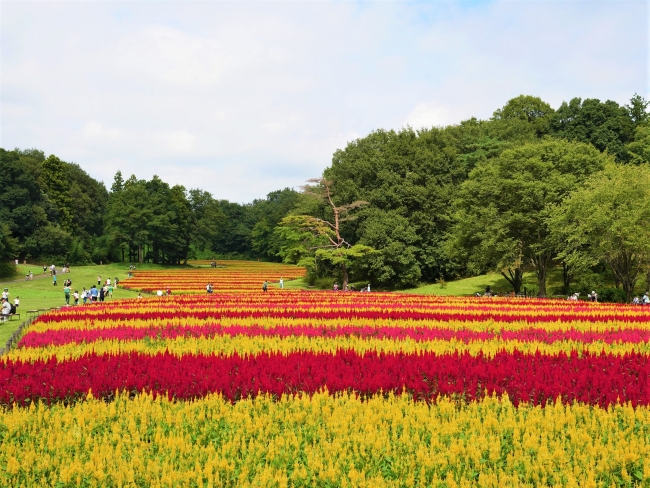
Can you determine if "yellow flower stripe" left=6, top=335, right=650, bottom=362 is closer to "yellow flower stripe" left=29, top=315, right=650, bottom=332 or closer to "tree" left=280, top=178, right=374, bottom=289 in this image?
"yellow flower stripe" left=29, top=315, right=650, bottom=332

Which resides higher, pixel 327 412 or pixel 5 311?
pixel 327 412

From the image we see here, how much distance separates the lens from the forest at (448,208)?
31.2 metres

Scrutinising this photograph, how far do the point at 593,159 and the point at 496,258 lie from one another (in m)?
9.80

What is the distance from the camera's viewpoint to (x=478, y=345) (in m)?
11.3

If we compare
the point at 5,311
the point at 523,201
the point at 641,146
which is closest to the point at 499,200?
the point at 523,201

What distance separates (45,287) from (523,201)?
3719 cm

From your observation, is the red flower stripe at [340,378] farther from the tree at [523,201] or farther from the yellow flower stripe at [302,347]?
the tree at [523,201]

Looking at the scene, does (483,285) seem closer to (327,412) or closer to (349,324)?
(349,324)

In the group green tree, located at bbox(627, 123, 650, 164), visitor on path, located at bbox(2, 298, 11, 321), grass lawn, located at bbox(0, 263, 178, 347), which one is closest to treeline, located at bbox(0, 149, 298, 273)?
grass lawn, located at bbox(0, 263, 178, 347)

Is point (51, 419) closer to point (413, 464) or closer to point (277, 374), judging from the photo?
point (277, 374)

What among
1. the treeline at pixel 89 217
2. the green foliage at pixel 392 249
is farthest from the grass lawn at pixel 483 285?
the treeline at pixel 89 217

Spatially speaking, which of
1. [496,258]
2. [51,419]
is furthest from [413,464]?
[496,258]

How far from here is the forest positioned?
1230 inches

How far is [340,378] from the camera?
817 cm
